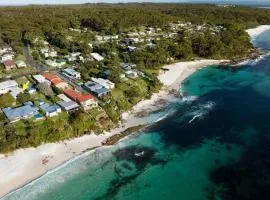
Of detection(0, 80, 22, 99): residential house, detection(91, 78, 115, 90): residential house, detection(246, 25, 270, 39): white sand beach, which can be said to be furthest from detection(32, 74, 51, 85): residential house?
detection(246, 25, 270, 39): white sand beach

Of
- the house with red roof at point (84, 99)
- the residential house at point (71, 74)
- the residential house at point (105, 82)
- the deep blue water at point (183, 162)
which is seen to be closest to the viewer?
the deep blue water at point (183, 162)

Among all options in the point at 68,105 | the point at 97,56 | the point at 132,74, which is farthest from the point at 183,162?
the point at 97,56

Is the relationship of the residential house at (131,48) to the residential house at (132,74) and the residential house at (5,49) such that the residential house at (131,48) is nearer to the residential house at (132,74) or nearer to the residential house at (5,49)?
the residential house at (132,74)

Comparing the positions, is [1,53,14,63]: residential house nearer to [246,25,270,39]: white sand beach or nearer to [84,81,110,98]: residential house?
[84,81,110,98]: residential house

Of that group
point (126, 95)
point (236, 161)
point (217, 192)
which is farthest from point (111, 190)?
point (126, 95)

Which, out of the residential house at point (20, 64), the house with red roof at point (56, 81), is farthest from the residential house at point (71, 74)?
the residential house at point (20, 64)

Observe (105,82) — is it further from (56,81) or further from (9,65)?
(9,65)
